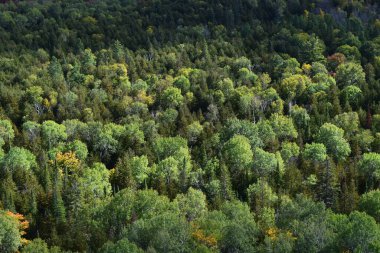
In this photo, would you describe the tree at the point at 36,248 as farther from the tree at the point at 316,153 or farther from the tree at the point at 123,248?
the tree at the point at 316,153

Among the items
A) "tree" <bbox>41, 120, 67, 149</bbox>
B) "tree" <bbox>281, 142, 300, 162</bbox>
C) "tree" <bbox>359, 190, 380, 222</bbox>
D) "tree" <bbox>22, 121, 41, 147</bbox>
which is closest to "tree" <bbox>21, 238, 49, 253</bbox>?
"tree" <bbox>359, 190, 380, 222</bbox>

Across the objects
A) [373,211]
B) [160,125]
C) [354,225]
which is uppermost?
[354,225]

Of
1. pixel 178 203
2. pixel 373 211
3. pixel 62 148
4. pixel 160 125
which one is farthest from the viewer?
pixel 160 125

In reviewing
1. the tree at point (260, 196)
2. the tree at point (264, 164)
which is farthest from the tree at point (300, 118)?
the tree at point (260, 196)

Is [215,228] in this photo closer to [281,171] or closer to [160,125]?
[281,171]

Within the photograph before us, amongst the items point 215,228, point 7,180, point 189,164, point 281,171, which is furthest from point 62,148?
point 215,228

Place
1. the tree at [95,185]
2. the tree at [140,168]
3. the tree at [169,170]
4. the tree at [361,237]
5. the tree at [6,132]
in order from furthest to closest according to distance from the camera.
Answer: the tree at [6,132], the tree at [140,168], the tree at [169,170], the tree at [95,185], the tree at [361,237]

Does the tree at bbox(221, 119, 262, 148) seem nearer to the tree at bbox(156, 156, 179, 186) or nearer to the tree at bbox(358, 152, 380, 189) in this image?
the tree at bbox(156, 156, 179, 186)

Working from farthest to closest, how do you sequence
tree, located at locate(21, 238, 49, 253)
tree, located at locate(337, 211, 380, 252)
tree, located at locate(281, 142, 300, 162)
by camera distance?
tree, located at locate(281, 142, 300, 162), tree, located at locate(21, 238, 49, 253), tree, located at locate(337, 211, 380, 252)
